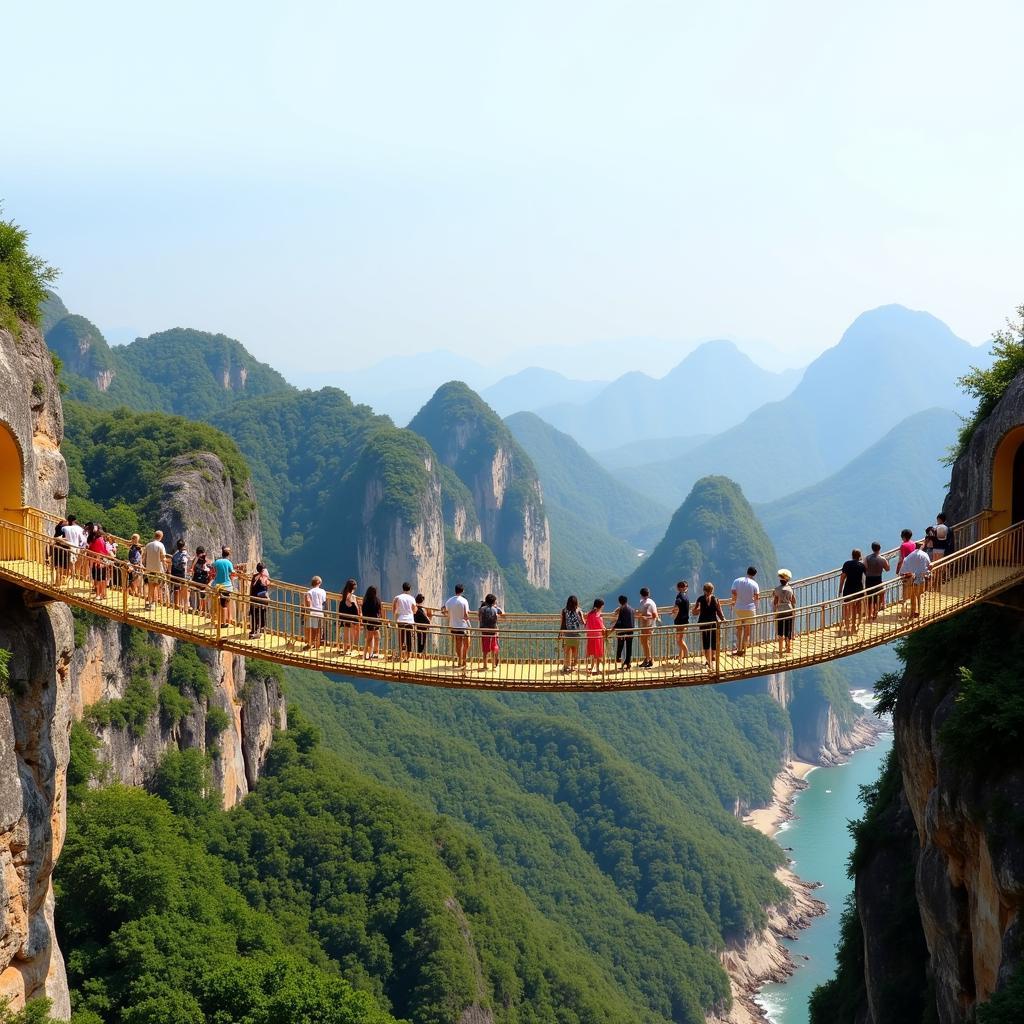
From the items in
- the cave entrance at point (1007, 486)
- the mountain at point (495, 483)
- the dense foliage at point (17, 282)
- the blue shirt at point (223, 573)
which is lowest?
the blue shirt at point (223, 573)

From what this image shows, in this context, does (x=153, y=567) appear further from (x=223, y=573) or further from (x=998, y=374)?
(x=998, y=374)

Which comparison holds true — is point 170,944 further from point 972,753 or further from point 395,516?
point 395,516

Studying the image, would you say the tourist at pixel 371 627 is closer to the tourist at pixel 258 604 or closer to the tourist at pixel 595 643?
the tourist at pixel 258 604

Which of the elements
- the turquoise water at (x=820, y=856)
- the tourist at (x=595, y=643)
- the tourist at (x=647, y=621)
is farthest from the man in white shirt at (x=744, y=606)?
the turquoise water at (x=820, y=856)

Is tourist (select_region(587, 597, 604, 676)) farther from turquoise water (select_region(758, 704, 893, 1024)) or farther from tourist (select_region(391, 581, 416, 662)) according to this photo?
turquoise water (select_region(758, 704, 893, 1024))

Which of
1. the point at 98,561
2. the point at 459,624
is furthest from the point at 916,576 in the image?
the point at 98,561

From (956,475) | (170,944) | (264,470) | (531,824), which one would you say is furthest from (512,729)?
(956,475)
